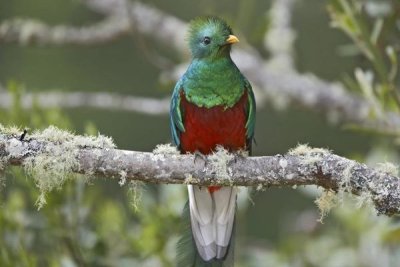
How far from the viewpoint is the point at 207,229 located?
4562mm

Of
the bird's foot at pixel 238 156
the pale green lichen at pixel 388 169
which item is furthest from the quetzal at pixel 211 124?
the pale green lichen at pixel 388 169

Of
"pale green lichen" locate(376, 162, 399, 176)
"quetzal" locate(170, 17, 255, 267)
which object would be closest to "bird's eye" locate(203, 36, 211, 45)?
"quetzal" locate(170, 17, 255, 267)

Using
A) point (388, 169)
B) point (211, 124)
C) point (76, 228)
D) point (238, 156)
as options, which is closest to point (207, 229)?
point (211, 124)

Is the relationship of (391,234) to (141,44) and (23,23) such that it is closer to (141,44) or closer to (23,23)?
(141,44)

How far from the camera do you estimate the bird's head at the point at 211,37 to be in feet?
15.2

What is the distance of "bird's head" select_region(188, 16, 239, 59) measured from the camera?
182 inches

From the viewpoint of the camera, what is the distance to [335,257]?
18.2 feet

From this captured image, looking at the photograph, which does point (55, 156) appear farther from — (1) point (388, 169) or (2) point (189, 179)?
(1) point (388, 169)

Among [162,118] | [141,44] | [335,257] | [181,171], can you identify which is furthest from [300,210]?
[181,171]

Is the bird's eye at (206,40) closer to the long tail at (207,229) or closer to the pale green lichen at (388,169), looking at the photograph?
the long tail at (207,229)

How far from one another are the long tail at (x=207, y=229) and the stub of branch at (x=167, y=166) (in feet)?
2.69

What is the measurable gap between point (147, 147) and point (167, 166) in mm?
3700

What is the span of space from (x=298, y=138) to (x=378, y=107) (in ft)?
9.12

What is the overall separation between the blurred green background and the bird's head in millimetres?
858
